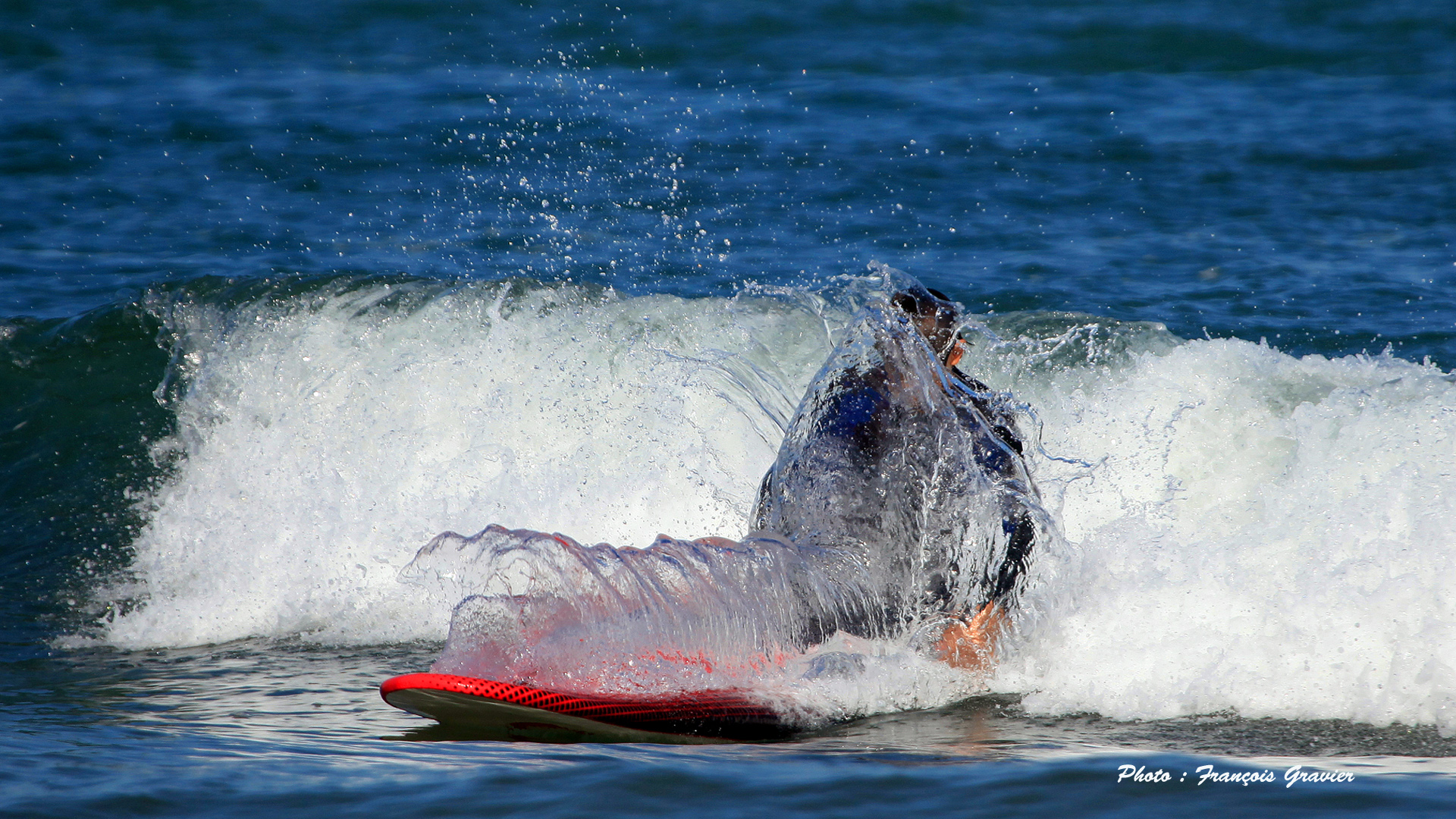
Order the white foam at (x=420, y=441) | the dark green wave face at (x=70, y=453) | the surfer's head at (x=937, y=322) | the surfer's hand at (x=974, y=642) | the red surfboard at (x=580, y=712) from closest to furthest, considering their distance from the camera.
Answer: the red surfboard at (x=580, y=712) → the surfer's hand at (x=974, y=642) → the surfer's head at (x=937, y=322) → the white foam at (x=420, y=441) → the dark green wave face at (x=70, y=453)

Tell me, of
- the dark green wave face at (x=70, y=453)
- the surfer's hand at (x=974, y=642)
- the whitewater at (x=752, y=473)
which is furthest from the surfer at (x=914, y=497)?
the dark green wave face at (x=70, y=453)

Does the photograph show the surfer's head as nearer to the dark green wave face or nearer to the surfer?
the surfer

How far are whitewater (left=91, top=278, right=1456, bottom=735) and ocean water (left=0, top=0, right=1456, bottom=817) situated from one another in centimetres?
2

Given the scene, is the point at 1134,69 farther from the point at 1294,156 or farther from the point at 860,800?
the point at 860,800

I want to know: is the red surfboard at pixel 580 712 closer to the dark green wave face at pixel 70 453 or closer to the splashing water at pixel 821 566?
the splashing water at pixel 821 566

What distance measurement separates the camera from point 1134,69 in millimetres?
13555

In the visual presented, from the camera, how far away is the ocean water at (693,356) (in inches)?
154

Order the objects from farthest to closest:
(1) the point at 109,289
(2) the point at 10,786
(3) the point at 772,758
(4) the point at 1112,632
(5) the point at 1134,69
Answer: (5) the point at 1134,69 → (1) the point at 109,289 → (4) the point at 1112,632 → (3) the point at 772,758 → (2) the point at 10,786

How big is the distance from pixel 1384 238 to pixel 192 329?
7901 mm

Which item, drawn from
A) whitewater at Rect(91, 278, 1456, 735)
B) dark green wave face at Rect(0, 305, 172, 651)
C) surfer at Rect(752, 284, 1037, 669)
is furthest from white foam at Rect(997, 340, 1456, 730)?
dark green wave face at Rect(0, 305, 172, 651)

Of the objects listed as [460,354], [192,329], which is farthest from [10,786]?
[192,329]

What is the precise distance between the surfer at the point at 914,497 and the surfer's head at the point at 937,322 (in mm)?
16

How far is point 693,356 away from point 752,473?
4.02 feet

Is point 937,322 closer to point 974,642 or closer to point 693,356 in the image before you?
point 974,642
